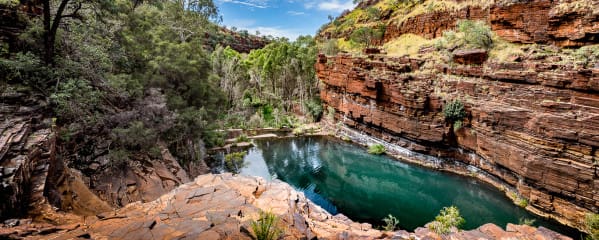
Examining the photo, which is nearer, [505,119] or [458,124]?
[505,119]

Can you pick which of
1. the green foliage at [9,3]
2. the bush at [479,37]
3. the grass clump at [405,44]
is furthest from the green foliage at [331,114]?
the green foliage at [9,3]

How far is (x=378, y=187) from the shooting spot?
648 inches

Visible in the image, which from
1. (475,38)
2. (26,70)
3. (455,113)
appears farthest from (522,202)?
(26,70)

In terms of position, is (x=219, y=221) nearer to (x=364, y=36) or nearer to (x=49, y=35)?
(x=49, y=35)

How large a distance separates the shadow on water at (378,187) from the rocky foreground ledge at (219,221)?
5937 millimetres

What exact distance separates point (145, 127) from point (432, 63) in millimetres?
19971

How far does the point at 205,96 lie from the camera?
1602cm

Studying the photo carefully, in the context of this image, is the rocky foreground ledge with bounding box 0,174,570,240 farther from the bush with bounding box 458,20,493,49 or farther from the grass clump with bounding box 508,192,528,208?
the bush with bounding box 458,20,493,49

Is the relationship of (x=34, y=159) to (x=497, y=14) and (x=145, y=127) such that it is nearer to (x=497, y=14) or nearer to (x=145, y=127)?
(x=145, y=127)

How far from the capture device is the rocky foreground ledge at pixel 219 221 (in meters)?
5.09

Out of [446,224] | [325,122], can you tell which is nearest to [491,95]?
[446,224]

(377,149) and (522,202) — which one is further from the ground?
(377,149)

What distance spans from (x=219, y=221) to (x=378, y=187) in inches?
496

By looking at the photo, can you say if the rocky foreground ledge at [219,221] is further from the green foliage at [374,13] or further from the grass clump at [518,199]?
the green foliage at [374,13]
